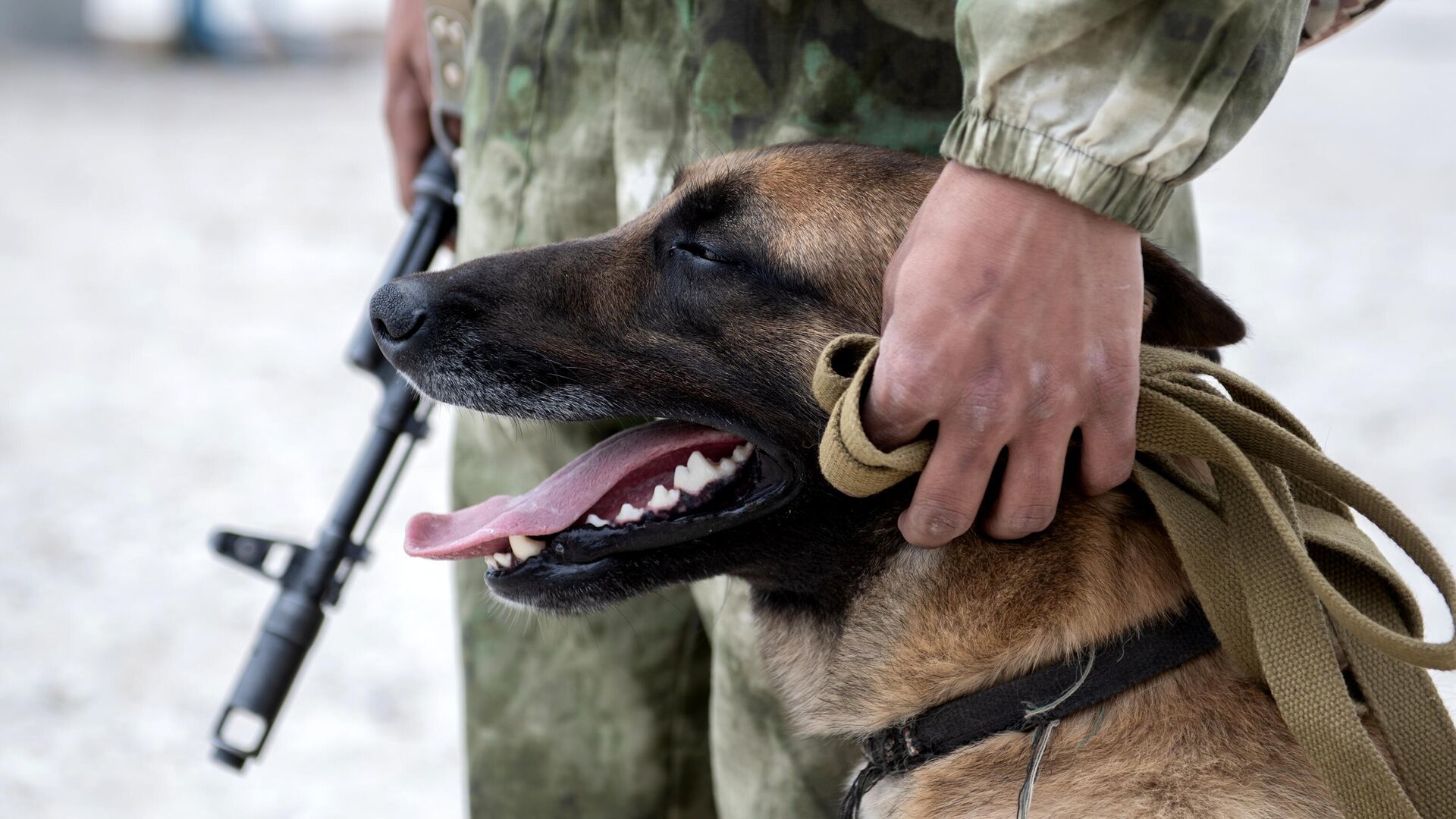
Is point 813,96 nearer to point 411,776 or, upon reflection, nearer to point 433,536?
point 433,536

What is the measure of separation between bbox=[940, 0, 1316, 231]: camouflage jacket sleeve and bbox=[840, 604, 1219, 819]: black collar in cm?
46

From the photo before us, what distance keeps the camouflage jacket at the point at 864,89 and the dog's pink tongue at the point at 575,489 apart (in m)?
0.33

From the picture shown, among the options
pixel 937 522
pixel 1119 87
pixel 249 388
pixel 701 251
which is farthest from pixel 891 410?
pixel 249 388

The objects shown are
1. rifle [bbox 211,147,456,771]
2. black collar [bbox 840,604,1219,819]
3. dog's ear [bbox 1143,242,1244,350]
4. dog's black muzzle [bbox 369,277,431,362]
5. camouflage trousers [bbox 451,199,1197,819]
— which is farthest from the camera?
rifle [bbox 211,147,456,771]

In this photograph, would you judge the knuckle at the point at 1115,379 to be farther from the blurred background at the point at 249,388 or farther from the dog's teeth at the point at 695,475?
the blurred background at the point at 249,388

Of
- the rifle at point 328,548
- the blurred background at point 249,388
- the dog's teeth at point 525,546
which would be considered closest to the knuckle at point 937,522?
the dog's teeth at point 525,546

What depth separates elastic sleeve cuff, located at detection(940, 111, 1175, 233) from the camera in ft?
3.54

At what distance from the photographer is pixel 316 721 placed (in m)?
3.35

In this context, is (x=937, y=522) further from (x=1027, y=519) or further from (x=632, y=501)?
(x=632, y=501)

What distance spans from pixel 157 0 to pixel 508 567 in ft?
45.8

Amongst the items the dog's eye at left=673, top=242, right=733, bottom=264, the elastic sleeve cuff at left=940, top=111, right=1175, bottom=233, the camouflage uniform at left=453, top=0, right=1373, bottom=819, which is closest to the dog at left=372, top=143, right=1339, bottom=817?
the dog's eye at left=673, top=242, right=733, bottom=264

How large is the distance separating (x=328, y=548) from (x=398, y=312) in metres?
0.77

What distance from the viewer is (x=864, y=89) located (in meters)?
1.56

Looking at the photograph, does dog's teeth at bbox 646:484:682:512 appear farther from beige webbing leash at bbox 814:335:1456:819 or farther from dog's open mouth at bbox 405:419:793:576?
beige webbing leash at bbox 814:335:1456:819
